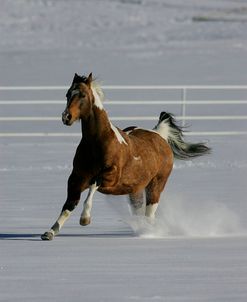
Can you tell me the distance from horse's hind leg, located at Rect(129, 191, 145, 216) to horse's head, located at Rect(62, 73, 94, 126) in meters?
1.11

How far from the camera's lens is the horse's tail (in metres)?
10.3

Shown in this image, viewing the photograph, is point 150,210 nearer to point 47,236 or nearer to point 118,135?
point 118,135

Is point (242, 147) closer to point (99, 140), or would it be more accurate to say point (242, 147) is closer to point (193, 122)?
point (193, 122)

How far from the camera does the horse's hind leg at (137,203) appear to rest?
32.1 ft

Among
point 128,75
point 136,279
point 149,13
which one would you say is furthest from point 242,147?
point 149,13

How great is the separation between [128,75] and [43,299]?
3241 centimetres

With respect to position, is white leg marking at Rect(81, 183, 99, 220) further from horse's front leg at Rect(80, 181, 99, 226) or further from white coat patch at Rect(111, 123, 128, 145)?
white coat patch at Rect(111, 123, 128, 145)

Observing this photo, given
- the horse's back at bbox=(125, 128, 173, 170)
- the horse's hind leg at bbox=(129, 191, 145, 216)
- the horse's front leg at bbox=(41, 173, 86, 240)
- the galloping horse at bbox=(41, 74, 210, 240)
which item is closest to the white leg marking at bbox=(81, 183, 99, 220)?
the galloping horse at bbox=(41, 74, 210, 240)

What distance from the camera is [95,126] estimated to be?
8977 millimetres

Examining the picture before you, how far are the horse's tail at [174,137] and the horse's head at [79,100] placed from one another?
145cm

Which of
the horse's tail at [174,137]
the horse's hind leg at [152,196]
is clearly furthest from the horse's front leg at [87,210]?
the horse's tail at [174,137]

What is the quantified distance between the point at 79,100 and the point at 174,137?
5.63 ft

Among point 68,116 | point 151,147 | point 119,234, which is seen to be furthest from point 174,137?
point 68,116

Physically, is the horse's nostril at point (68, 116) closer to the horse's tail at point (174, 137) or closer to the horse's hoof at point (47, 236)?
the horse's hoof at point (47, 236)
